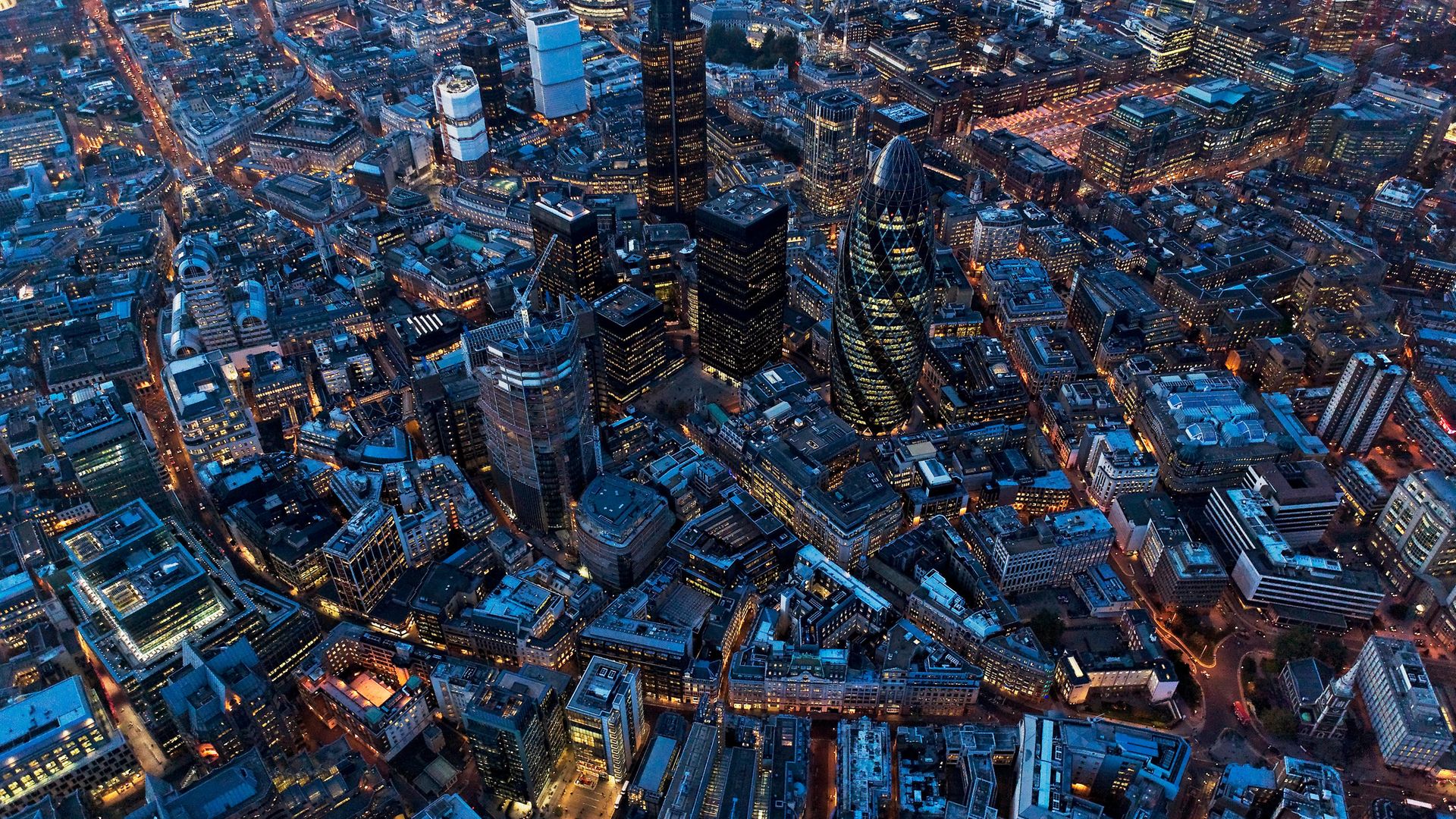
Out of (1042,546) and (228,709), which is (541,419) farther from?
(1042,546)

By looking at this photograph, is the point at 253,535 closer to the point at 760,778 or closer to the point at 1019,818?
the point at 760,778

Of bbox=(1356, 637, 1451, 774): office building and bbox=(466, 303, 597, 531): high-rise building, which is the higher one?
bbox=(466, 303, 597, 531): high-rise building

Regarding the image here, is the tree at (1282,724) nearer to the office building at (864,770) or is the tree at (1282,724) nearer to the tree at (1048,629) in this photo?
the tree at (1048,629)

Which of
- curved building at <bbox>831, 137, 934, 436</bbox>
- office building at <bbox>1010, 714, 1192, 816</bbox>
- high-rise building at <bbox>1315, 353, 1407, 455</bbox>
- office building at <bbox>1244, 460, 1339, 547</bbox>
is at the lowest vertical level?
office building at <bbox>1010, 714, 1192, 816</bbox>

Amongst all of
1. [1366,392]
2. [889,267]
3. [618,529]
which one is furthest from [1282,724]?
[618,529]

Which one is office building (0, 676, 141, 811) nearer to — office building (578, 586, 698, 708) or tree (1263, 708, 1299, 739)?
office building (578, 586, 698, 708)

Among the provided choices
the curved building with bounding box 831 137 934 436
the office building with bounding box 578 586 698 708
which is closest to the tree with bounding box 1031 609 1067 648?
the curved building with bounding box 831 137 934 436

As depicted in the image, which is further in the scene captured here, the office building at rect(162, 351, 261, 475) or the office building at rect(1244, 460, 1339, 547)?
the office building at rect(162, 351, 261, 475)

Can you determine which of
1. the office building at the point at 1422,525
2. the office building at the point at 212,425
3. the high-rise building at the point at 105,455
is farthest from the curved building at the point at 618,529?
the office building at the point at 1422,525
